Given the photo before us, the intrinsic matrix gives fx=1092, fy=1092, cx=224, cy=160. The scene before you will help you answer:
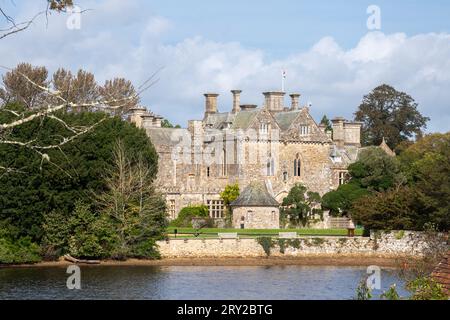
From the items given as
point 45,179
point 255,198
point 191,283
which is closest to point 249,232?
point 255,198

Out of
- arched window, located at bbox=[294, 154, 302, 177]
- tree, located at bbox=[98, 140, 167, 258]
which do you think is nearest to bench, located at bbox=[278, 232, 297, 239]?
tree, located at bbox=[98, 140, 167, 258]

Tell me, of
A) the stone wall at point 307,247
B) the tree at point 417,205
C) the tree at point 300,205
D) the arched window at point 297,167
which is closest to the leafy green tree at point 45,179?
the stone wall at point 307,247

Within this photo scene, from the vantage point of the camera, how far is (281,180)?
226 feet

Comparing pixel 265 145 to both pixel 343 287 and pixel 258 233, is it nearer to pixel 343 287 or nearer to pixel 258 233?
pixel 258 233

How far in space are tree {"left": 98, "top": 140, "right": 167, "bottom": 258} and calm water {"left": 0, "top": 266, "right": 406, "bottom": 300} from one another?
2.79 metres

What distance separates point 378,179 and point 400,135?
85.8 ft

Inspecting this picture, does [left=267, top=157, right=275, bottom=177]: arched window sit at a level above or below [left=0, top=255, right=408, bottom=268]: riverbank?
above

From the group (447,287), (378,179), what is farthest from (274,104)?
(447,287)

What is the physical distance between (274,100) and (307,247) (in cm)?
2174

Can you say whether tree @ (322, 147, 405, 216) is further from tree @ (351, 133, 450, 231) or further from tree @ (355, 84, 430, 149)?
tree @ (355, 84, 430, 149)

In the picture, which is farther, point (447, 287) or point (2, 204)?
point (2, 204)

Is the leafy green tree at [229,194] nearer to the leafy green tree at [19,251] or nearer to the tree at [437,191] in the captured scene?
the tree at [437,191]

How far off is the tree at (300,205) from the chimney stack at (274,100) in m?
6.87

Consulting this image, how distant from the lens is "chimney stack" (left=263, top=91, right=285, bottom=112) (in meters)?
72.0
